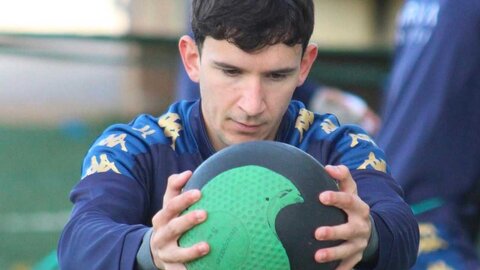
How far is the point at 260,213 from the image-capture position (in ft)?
11.5

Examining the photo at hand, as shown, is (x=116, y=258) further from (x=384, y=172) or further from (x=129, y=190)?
(x=384, y=172)

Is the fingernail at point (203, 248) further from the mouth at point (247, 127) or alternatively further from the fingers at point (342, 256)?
the mouth at point (247, 127)

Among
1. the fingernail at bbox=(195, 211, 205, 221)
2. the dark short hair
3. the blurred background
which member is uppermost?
the dark short hair

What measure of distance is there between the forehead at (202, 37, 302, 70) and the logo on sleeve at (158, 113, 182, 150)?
0.35 meters

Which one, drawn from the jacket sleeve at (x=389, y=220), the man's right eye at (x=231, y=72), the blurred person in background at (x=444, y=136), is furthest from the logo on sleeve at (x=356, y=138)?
the blurred person in background at (x=444, y=136)

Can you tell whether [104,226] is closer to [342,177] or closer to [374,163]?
[342,177]

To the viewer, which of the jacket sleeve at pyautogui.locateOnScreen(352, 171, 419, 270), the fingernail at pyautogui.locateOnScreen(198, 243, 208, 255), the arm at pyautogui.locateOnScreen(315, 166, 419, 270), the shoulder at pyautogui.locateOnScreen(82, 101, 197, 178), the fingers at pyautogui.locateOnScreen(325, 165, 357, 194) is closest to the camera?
the fingernail at pyautogui.locateOnScreen(198, 243, 208, 255)

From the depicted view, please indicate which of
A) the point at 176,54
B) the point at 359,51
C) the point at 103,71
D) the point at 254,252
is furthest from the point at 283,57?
the point at 103,71

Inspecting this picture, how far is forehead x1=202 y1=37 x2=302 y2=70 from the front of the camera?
4039 millimetres

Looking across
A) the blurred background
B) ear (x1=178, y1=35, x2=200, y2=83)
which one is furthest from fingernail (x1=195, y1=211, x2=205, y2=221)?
the blurred background

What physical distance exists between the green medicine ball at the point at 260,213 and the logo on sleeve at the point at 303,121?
738 mm

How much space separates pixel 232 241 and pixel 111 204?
690 millimetres

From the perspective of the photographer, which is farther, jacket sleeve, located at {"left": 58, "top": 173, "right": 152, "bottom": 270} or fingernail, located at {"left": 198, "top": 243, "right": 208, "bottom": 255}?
jacket sleeve, located at {"left": 58, "top": 173, "right": 152, "bottom": 270}

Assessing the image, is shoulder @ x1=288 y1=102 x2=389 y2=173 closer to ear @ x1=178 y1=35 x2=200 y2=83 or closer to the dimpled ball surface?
ear @ x1=178 y1=35 x2=200 y2=83
